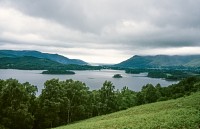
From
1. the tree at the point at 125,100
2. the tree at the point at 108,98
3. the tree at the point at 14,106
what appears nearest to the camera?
the tree at the point at 14,106

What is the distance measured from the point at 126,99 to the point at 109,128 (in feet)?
232

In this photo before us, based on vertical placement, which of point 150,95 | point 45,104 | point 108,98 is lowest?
point 150,95

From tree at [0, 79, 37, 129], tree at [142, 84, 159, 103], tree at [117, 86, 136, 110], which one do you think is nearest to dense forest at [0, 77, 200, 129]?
tree at [0, 79, 37, 129]

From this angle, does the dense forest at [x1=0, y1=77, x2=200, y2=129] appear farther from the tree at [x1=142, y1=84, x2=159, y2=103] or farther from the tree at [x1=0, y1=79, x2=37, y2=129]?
the tree at [x1=142, y1=84, x2=159, y2=103]

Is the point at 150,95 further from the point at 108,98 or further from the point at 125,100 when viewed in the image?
the point at 108,98

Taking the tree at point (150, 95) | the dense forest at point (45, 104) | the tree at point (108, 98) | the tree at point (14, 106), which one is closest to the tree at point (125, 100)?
the tree at point (150, 95)

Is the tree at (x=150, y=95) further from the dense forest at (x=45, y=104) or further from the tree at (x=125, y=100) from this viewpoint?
the dense forest at (x=45, y=104)

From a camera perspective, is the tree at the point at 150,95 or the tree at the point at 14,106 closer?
the tree at the point at 14,106

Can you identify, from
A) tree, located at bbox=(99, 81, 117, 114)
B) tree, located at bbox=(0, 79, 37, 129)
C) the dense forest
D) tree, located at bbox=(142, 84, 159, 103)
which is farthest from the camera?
tree, located at bbox=(142, 84, 159, 103)

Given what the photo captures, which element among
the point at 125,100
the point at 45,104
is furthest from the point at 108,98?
the point at 45,104

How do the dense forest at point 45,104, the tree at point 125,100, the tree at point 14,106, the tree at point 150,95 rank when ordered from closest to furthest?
1. the tree at point 14,106
2. the dense forest at point 45,104
3. the tree at point 125,100
4. the tree at point 150,95

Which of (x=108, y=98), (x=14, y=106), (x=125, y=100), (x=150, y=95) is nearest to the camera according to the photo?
(x=14, y=106)

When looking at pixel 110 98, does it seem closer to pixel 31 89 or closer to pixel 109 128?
pixel 31 89

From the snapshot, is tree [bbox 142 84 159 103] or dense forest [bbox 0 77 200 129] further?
tree [bbox 142 84 159 103]
